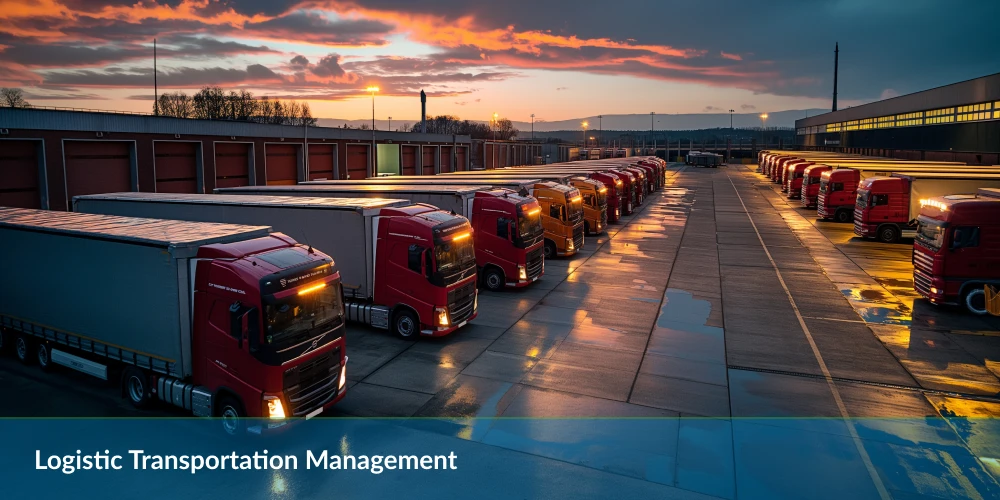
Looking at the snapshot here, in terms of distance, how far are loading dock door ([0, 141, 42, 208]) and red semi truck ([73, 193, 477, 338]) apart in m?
13.1

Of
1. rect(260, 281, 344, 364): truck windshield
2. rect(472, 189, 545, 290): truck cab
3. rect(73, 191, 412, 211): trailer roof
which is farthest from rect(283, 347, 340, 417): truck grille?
rect(472, 189, 545, 290): truck cab

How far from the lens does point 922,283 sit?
19953mm

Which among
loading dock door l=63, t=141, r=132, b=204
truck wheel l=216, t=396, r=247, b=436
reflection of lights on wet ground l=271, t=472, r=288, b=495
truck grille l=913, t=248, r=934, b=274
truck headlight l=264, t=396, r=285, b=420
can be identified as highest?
loading dock door l=63, t=141, r=132, b=204

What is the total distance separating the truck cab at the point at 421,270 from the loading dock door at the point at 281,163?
23350mm

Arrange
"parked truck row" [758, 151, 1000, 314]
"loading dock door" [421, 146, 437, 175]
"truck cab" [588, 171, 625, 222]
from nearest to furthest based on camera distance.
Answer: "parked truck row" [758, 151, 1000, 314]
"truck cab" [588, 171, 625, 222]
"loading dock door" [421, 146, 437, 175]

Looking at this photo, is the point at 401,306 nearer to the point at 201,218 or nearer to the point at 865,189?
the point at 201,218

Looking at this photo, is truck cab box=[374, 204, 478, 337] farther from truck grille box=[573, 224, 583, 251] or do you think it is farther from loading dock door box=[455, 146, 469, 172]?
loading dock door box=[455, 146, 469, 172]

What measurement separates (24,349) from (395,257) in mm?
8511

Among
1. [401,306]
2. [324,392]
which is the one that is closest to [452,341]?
[401,306]

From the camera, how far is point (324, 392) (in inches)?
426

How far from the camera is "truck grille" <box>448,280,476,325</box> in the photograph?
619 inches

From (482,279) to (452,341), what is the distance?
6147 mm

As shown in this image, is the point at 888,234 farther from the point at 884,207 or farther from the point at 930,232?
the point at 930,232

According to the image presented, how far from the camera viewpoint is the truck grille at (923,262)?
63.4ft
